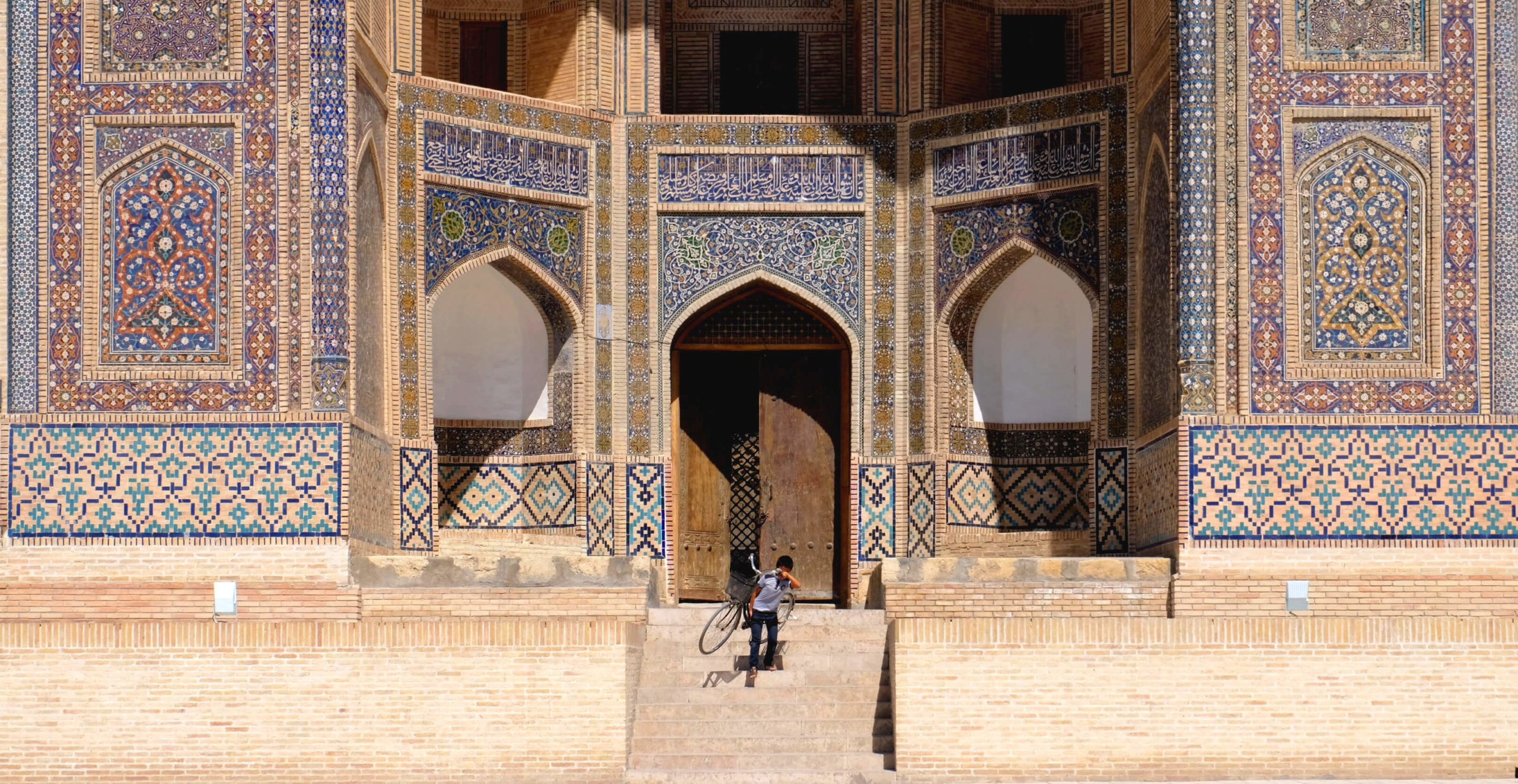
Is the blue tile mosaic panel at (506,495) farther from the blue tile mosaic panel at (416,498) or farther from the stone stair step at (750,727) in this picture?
the stone stair step at (750,727)

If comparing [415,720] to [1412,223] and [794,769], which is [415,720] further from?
[1412,223]

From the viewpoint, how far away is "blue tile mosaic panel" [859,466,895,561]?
14.8 m

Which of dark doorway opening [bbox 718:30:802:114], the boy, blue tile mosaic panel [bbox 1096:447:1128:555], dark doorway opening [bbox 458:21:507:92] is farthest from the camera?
dark doorway opening [bbox 718:30:802:114]

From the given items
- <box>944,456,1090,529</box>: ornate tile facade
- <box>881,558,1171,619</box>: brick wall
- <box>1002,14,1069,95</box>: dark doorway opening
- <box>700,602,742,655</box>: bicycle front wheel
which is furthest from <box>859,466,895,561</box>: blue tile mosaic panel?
<box>1002,14,1069,95</box>: dark doorway opening

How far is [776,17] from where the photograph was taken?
15867 mm

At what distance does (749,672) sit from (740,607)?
1.85 feet

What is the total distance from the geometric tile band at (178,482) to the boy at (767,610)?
8.04ft

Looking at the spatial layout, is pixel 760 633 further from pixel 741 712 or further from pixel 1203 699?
pixel 1203 699

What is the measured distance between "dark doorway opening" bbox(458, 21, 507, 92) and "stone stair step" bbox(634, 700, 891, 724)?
19.5 ft

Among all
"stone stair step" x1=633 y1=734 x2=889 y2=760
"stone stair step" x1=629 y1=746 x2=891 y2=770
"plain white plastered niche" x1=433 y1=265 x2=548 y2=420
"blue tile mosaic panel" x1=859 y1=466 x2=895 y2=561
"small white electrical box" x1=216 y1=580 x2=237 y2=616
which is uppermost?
"plain white plastered niche" x1=433 y1=265 x2=548 y2=420

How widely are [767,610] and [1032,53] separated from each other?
230 inches

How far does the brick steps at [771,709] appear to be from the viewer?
36.0 ft

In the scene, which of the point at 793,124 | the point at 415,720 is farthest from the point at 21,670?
the point at 793,124

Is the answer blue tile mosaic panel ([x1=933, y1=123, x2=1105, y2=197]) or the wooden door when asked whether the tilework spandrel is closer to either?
blue tile mosaic panel ([x1=933, y1=123, x2=1105, y2=197])
